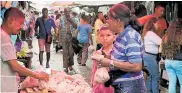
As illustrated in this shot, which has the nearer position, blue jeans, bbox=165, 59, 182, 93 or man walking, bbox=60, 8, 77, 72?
blue jeans, bbox=165, 59, 182, 93

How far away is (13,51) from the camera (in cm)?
437

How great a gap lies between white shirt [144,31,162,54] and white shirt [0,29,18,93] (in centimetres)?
429

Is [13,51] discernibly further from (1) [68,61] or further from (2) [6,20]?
(1) [68,61]

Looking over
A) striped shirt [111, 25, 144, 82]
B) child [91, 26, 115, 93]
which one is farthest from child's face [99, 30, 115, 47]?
striped shirt [111, 25, 144, 82]

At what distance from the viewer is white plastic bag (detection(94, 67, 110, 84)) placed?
4.70 metres

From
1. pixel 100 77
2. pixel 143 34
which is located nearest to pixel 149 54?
pixel 143 34

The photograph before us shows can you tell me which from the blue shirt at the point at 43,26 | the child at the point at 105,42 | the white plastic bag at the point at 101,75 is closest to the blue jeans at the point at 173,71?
the child at the point at 105,42

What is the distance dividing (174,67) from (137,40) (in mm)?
2914

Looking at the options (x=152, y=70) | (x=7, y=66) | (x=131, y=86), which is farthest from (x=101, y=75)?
(x=152, y=70)

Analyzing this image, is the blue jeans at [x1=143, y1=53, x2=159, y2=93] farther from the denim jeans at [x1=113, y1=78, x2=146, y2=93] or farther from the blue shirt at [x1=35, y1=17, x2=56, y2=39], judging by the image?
the blue shirt at [x1=35, y1=17, x2=56, y2=39]

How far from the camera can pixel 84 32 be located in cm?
1420

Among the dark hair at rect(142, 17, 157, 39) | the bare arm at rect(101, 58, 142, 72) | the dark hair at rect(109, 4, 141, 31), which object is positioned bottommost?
the bare arm at rect(101, 58, 142, 72)

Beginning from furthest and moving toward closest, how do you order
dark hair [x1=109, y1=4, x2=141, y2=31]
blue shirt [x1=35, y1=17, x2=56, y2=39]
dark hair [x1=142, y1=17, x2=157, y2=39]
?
blue shirt [x1=35, y1=17, x2=56, y2=39] < dark hair [x1=142, y1=17, x2=157, y2=39] < dark hair [x1=109, y1=4, x2=141, y2=31]

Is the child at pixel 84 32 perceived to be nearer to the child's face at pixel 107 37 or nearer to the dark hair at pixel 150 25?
the dark hair at pixel 150 25
